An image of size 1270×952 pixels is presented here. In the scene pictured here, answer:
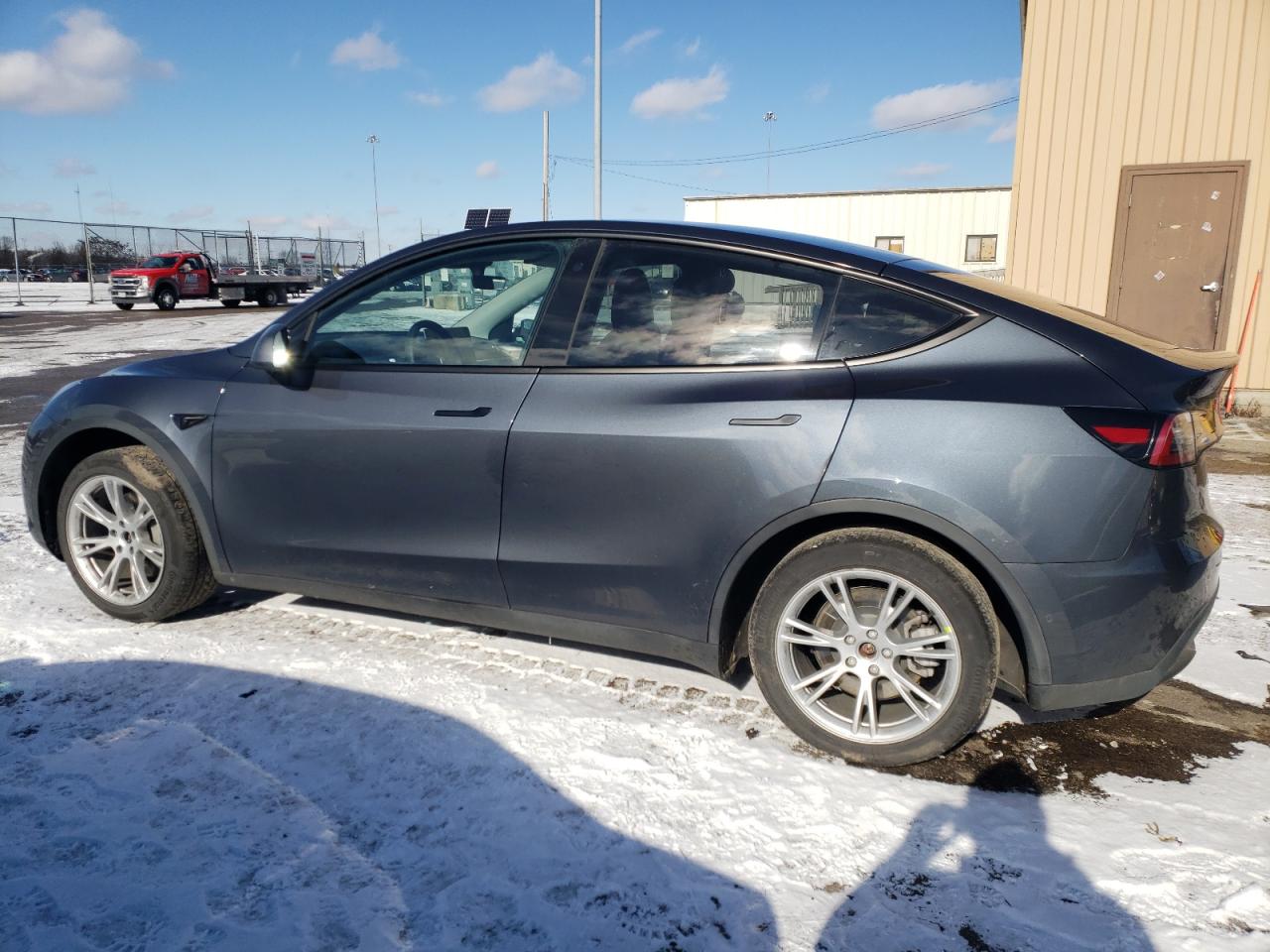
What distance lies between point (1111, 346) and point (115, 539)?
3.82 m

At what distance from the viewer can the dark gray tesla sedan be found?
2521mm

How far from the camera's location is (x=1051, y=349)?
2.59m

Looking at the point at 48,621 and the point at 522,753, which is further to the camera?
the point at 48,621

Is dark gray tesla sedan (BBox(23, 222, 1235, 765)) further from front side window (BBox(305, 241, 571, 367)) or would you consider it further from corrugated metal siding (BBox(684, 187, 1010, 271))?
corrugated metal siding (BBox(684, 187, 1010, 271))

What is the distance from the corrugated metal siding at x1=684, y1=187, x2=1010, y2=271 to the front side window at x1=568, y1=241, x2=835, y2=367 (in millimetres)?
27853

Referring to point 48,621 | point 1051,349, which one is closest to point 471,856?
point 1051,349

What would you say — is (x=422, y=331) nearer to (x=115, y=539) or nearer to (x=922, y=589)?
(x=115, y=539)

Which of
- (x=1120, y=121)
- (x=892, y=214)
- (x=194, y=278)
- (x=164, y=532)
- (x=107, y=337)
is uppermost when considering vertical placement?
(x=892, y=214)

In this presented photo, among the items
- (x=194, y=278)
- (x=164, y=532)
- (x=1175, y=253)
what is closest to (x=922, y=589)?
(x=164, y=532)

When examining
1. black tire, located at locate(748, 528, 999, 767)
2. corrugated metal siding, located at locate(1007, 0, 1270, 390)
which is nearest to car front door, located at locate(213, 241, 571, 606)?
black tire, located at locate(748, 528, 999, 767)

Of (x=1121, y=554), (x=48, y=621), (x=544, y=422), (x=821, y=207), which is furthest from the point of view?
(x=821, y=207)

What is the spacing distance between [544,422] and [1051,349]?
1584 millimetres

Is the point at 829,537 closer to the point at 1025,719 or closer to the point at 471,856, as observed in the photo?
the point at 1025,719

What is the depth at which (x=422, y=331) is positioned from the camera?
3463mm
